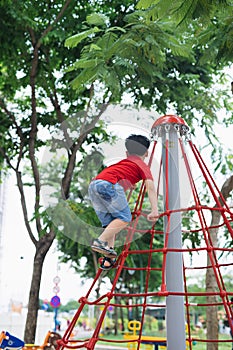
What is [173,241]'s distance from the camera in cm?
294

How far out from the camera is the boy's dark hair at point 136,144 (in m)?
2.78

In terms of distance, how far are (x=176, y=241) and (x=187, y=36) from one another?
315cm

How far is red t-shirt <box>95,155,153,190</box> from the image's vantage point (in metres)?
2.72

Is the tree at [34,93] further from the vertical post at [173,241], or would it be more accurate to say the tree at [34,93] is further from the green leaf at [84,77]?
the vertical post at [173,241]

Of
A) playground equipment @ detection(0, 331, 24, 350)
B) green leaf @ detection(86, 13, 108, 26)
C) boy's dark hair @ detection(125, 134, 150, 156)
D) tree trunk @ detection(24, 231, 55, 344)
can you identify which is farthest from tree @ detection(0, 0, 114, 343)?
boy's dark hair @ detection(125, 134, 150, 156)

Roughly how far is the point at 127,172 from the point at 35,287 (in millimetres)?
5252

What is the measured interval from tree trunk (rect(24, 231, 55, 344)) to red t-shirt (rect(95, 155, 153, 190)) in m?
4.96

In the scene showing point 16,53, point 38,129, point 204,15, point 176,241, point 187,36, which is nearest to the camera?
point 204,15

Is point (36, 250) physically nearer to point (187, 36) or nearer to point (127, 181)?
point (187, 36)

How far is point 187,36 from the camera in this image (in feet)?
17.4

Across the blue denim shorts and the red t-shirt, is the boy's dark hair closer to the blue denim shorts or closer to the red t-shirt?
the red t-shirt

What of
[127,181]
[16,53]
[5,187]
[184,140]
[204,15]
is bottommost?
[127,181]

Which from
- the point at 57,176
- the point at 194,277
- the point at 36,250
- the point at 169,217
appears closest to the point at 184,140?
the point at 169,217

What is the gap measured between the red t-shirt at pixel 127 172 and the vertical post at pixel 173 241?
265 millimetres
